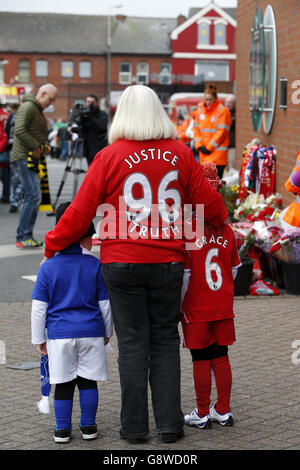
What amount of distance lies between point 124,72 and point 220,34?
956cm

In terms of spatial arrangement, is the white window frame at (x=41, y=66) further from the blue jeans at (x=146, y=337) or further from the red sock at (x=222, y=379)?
the blue jeans at (x=146, y=337)

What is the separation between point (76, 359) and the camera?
4.63 m

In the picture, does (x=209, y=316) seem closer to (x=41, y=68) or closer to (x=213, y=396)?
(x=213, y=396)

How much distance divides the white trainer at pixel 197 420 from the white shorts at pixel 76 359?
57 centimetres

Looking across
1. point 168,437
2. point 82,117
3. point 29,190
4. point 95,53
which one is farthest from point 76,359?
point 95,53

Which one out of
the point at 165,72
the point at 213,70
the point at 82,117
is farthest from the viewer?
the point at 165,72

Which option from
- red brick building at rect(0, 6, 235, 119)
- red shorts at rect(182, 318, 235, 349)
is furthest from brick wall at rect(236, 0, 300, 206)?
red brick building at rect(0, 6, 235, 119)

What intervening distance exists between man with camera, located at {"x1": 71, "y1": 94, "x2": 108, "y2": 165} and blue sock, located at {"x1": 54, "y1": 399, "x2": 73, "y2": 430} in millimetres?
9495

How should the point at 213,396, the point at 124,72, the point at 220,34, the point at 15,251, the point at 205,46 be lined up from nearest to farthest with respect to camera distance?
the point at 213,396
the point at 15,251
the point at 205,46
the point at 220,34
the point at 124,72

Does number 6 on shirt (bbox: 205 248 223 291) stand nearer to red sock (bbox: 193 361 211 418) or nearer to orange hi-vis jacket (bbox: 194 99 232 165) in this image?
red sock (bbox: 193 361 211 418)

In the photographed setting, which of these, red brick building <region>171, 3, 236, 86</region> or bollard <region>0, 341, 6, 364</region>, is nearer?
bollard <region>0, 341, 6, 364</region>

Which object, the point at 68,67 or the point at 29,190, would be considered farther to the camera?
the point at 68,67

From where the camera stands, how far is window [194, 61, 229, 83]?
8200 cm
